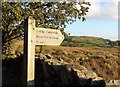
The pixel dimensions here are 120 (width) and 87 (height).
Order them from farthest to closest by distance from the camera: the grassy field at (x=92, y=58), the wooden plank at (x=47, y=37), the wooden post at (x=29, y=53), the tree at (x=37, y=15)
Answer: the grassy field at (x=92, y=58) < the tree at (x=37, y=15) < the wooden plank at (x=47, y=37) < the wooden post at (x=29, y=53)

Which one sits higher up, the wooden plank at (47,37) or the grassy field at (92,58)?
the wooden plank at (47,37)

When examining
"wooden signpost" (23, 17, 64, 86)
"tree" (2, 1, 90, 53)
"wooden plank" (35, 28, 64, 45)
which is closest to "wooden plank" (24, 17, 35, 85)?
"wooden signpost" (23, 17, 64, 86)

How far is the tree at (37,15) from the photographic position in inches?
533

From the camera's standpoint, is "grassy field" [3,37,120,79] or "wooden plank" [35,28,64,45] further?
"grassy field" [3,37,120,79]

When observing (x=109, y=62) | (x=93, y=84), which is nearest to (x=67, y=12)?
(x=93, y=84)

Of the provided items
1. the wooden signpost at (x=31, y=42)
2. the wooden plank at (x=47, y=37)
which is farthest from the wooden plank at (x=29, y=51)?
the wooden plank at (x=47, y=37)

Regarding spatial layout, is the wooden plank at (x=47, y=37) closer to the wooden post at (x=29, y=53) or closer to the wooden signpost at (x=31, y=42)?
the wooden signpost at (x=31, y=42)

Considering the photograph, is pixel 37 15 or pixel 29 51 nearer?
pixel 29 51

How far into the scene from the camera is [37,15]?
14680 mm

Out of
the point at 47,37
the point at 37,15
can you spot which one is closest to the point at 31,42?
the point at 47,37

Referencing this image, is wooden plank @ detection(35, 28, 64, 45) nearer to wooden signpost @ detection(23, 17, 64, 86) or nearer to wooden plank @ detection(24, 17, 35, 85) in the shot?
wooden signpost @ detection(23, 17, 64, 86)

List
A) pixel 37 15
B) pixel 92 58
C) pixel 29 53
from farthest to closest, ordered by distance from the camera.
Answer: pixel 92 58
pixel 37 15
pixel 29 53

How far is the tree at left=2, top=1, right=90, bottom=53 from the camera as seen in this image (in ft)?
44.4

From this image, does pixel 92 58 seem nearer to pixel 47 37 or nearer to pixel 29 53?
pixel 47 37
